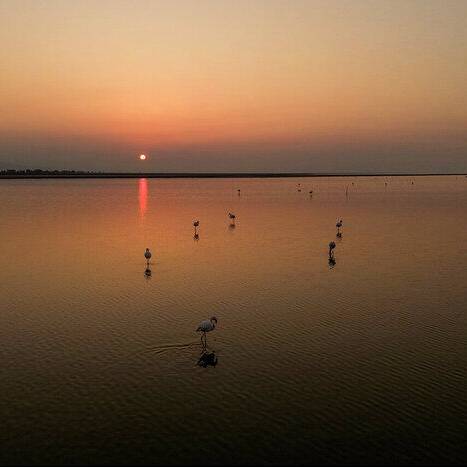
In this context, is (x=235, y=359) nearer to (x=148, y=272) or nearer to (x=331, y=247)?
(x=148, y=272)

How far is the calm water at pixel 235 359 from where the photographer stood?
14.6 meters

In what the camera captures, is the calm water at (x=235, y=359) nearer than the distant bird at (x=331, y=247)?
Yes

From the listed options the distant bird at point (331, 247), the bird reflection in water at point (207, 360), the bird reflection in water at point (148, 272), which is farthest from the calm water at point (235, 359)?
the distant bird at point (331, 247)

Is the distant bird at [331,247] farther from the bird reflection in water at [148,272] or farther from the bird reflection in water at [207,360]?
the bird reflection in water at [207,360]

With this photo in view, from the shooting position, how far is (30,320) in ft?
84.3

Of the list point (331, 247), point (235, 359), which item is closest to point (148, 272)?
point (331, 247)

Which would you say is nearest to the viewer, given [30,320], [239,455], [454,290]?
[239,455]

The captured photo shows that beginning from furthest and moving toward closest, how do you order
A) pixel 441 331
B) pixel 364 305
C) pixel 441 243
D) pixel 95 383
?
1. pixel 441 243
2. pixel 364 305
3. pixel 441 331
4. pixel 95 383

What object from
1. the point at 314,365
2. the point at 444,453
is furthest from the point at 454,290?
the point at 444,453

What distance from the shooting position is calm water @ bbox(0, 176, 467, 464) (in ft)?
48.0

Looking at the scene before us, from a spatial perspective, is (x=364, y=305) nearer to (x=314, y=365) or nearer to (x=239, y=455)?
(x=314, y=365)

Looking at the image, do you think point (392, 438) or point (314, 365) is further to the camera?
point (314, 365)

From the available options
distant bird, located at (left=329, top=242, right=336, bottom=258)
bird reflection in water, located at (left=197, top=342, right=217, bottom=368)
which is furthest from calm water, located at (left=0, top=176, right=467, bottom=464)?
distant bird, located at (left=329, top=242, right=336, bottom=258)

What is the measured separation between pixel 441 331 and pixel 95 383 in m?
17.1
